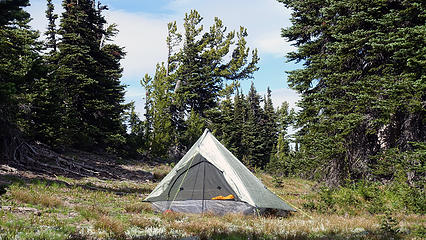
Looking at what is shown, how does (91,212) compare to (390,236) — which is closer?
(390,236)

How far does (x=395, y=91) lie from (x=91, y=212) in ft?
37.3

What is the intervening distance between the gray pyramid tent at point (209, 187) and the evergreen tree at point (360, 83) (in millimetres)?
5398

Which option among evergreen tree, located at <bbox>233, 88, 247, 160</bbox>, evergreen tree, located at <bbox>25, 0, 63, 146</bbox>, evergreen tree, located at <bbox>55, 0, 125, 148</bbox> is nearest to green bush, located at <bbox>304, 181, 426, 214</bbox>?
evergreen tree, located at <bbox>25, 0, 63, 146</bbox>

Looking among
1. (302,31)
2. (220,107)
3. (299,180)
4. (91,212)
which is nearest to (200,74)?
(220,107)

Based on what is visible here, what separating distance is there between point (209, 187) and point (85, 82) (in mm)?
18160

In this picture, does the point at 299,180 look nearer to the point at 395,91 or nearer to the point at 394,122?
the point at 394,122

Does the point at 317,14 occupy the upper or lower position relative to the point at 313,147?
upper

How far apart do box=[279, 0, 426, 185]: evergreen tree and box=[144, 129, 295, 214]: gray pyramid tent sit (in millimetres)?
5398

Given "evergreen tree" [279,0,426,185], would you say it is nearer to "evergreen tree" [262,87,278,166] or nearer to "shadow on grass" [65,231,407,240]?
"shadow on grass" [65,231,407,240]

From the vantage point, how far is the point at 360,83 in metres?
14.0

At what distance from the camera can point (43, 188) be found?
11.8 meters

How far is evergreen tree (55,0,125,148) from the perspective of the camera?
25.3 metres

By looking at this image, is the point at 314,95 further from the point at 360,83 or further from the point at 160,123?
the point at 160,123

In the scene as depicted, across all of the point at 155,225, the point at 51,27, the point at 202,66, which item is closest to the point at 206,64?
the point at 202,66
